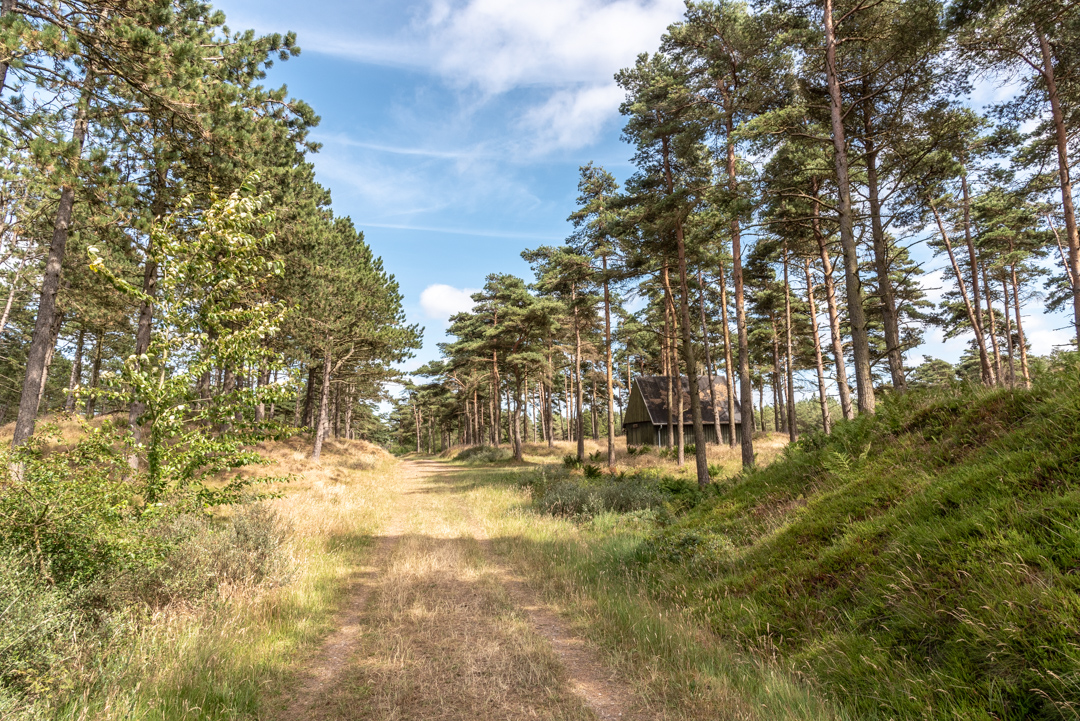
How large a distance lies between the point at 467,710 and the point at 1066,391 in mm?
7617

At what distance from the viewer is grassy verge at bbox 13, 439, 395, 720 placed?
3.51 metres

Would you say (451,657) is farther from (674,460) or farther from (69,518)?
(674,460)

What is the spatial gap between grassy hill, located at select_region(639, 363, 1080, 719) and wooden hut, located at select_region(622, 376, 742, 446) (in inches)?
1190

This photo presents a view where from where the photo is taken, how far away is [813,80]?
461 inches

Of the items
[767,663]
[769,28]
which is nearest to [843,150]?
[769,28]

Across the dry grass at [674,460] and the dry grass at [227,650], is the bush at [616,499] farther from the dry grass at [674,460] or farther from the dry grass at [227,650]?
the dry grass at [227,650]

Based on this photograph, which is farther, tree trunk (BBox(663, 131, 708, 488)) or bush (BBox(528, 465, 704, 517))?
tree trunk (BBox(663, 131, 708, 488))

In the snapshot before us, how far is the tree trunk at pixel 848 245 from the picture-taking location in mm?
9820

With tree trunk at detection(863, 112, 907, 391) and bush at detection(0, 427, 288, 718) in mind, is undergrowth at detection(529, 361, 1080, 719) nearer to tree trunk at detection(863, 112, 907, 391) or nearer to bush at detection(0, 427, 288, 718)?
tree trunk at detection(863, 112, 907, 391)

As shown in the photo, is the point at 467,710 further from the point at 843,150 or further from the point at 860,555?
the point at 843,150

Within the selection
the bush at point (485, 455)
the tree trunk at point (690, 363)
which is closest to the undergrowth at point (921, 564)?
the tree trunk at point (690, 363)

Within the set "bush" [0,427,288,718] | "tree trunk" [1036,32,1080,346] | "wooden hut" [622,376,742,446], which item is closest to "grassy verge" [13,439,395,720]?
"bush" [0,427,288,718]

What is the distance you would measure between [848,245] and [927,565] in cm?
828

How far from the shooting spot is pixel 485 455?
3706cm
